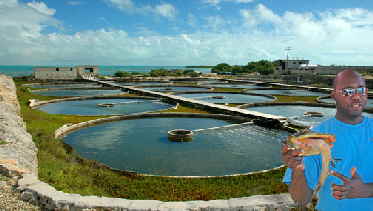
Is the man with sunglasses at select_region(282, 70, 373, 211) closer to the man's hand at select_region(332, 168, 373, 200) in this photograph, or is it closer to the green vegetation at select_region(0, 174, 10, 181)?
the man's hand at select_region(332, 168, 373, 200)

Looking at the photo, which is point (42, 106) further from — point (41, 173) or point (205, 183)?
point (205, 183)

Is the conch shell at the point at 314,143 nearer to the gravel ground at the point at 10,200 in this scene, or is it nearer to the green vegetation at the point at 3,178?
the gravel ground at the point at 10,200

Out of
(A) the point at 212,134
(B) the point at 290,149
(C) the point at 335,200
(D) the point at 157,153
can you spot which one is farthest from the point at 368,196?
(A) the point at 212,134

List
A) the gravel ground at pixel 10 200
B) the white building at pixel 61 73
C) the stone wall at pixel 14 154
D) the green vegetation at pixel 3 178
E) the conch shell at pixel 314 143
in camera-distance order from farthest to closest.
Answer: the white building at pixel 61 73, the stone wall at pixel 14 154, the green vegetation at pixel 3 178, the gravel ground at pixel 10 200, the conch shell at pixel 314 143

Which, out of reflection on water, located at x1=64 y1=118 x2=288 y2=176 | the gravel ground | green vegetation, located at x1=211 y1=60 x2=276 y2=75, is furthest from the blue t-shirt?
green vegetation, located at x1=211 y1=60 x2=276 y2=75

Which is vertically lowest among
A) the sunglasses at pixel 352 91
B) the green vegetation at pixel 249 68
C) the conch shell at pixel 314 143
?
the conch shell at pixel 314 143

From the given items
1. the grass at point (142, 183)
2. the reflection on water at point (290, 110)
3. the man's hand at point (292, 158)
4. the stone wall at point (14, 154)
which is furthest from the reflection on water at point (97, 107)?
the man's hand at point (292, 158)

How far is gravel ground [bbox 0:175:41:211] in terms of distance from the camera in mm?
5383

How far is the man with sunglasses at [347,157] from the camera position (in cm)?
183

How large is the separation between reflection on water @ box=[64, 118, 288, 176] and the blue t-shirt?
321 inches

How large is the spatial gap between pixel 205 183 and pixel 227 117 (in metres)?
11.2

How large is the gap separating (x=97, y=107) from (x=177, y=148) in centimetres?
1363

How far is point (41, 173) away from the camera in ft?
25.1

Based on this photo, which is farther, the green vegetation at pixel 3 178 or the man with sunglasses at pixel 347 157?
the green vegetation at pixel 3 178
